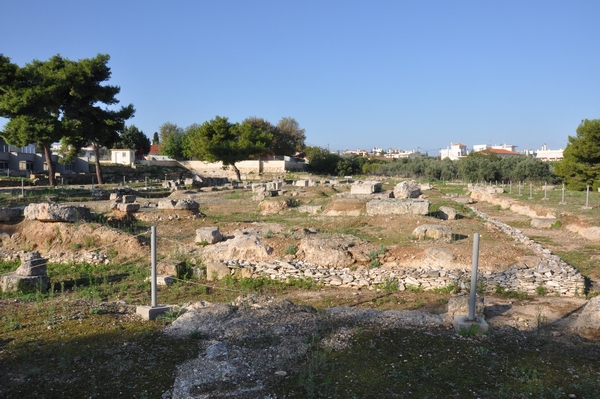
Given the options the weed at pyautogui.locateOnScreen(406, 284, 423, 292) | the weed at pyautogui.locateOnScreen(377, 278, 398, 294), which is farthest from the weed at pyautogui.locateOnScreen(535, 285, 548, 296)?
the weed at pyautogui.locateOnScreen(377, 278, 398, 294)

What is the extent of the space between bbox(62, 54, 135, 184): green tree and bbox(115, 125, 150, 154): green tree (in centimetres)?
4119

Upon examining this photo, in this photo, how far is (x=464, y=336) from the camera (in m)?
6.04

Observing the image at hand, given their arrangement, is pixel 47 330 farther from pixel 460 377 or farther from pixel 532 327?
pixel 532 327

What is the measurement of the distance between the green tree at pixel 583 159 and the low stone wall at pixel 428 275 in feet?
114

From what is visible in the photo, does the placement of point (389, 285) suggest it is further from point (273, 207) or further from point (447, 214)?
point (273, 207)

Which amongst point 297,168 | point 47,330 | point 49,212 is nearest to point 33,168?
point 297,168

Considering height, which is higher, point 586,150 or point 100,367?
point 586,150

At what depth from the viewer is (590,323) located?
6.76 meters

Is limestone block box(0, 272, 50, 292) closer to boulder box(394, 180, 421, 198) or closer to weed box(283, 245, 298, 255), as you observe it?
weed box(283, 245, 298, 255)

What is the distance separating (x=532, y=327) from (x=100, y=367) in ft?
21.5

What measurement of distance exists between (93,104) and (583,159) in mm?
43619

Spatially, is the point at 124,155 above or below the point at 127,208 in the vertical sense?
above

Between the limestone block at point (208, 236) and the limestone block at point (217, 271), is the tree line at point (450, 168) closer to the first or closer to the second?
the limestone block at point (208, 236)

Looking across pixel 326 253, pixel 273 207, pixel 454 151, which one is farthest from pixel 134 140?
pixel 454 151
